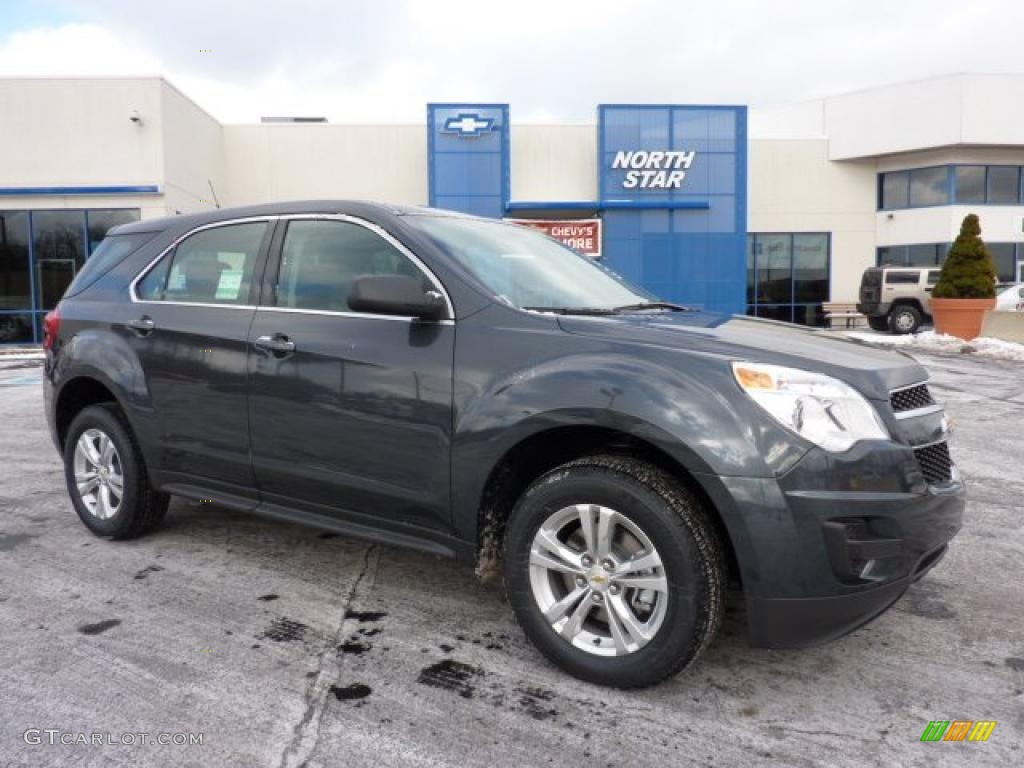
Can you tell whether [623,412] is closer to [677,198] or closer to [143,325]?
[143,325]

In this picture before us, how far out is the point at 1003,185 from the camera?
28859mm

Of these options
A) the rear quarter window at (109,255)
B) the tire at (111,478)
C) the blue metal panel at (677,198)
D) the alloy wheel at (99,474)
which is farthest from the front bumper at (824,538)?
the blue metal panel at (677,198)

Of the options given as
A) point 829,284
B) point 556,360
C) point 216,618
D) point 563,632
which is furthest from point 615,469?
point 829,284

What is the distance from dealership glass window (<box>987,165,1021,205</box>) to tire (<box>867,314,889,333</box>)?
25.0ft

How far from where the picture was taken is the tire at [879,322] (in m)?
24.7

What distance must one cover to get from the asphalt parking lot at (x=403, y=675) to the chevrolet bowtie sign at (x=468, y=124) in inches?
869

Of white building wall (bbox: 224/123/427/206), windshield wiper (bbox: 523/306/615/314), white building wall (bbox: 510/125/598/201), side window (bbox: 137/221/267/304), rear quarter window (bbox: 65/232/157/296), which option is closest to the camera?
windshield wiper (bbox: 523/306/615/314)

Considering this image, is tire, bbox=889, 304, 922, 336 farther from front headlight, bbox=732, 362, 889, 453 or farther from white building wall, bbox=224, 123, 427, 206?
front headlight, bbox=732, 362, 889, 453

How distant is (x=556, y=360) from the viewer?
2.97 metres

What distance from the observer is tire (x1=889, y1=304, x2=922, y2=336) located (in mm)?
24047

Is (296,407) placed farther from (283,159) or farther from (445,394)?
(283,159)

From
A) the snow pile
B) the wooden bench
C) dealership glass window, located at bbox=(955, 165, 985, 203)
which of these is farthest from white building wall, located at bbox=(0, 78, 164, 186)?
dealership glass window, located at bbox=(955, 165, 985, 203)

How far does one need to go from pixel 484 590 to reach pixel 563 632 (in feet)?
3.13

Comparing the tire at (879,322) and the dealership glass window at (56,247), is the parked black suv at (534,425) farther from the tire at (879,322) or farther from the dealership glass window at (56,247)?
the tire at (879,322)
